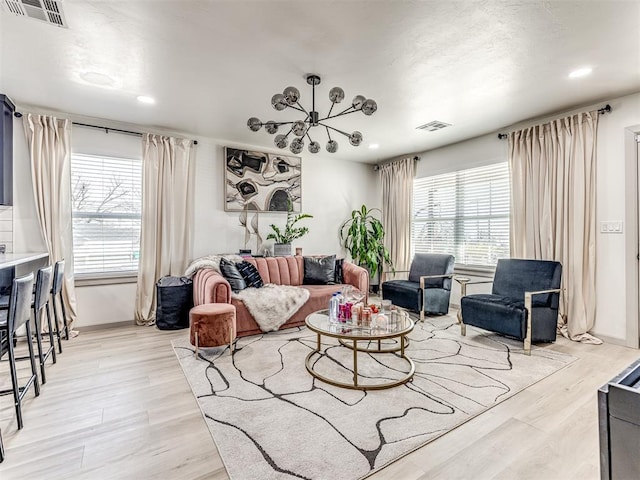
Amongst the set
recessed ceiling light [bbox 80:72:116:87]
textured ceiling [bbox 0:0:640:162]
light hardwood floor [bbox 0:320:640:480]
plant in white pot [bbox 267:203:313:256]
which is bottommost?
light hardwood floor [bbox 0:320:640:480]

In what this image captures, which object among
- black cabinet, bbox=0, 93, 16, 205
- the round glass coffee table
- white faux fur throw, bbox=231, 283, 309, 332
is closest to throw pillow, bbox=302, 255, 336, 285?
white faux fur throw, bbox=231, 283, 309, 332

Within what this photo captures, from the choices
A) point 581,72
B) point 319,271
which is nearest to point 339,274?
point 319,271

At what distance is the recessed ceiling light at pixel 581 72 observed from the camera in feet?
9.10

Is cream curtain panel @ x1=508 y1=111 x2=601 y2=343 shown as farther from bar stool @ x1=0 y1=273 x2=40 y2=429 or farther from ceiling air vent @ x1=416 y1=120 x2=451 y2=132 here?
bar stool @ x1=0 y1=273 x2=40 y2=429

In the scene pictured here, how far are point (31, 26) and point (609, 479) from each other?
3.46m

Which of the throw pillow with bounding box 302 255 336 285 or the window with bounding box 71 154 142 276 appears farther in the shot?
the throw pillow with bounding box 302 255 336 285

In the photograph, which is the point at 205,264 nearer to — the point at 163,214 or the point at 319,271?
the point at 163,214

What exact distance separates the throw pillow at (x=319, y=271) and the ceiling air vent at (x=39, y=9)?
11.5 ft

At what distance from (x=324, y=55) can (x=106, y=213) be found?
10.8ft

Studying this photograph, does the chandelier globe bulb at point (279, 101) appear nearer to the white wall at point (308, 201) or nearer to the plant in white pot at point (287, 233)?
the white wall at point (308, 201)

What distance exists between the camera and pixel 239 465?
63.3 inches

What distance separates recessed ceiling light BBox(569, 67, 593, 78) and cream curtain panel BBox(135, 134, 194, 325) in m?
4.30

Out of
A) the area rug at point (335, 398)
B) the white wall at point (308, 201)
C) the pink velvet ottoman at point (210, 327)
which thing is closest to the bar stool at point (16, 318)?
the area rug at point (335, 398)

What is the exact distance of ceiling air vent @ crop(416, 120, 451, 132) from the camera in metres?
4.12
